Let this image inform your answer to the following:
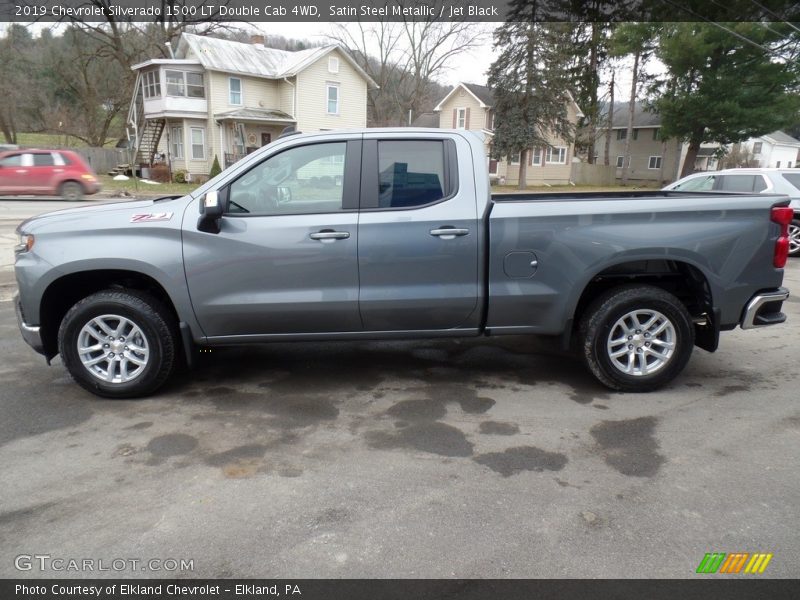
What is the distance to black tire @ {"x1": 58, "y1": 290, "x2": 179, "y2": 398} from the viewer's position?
4.32 meters

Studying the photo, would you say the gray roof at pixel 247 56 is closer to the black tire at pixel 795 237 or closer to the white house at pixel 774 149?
the black tire at pixel 795 237

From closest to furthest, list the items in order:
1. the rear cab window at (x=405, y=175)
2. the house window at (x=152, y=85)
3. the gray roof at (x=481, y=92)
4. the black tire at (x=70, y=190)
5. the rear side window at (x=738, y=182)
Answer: the rear cab window at (x=405, y=175) → the rear side window at (x=738, y=182) → the black tire at (x=70, y=190) → the house window at (x=152, y=85) → the gray roof at (x=481, y=92)

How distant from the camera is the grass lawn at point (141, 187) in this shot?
90.8 feet

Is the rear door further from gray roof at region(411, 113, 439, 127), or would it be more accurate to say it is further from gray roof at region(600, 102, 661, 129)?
gray roof at region(600, 102, 661, 129)

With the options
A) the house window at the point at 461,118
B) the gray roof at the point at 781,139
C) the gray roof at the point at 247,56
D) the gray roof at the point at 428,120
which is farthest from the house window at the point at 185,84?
the gray roof at the point at 781,139

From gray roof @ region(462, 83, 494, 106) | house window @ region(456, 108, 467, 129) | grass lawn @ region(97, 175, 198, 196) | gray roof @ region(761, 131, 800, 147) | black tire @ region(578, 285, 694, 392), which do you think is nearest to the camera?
black tire @ region(578, 285, 694, 392)

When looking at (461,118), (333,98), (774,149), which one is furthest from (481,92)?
(774,149)

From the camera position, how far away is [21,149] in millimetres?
21188

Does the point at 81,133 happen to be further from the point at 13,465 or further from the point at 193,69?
the point at 13,465

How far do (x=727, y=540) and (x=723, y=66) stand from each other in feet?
108

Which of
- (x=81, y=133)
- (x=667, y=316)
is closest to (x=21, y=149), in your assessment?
(x=667, y=316)

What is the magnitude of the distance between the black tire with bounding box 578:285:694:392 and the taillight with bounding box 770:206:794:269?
2.58ft

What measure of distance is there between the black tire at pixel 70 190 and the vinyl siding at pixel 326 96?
16232mm
